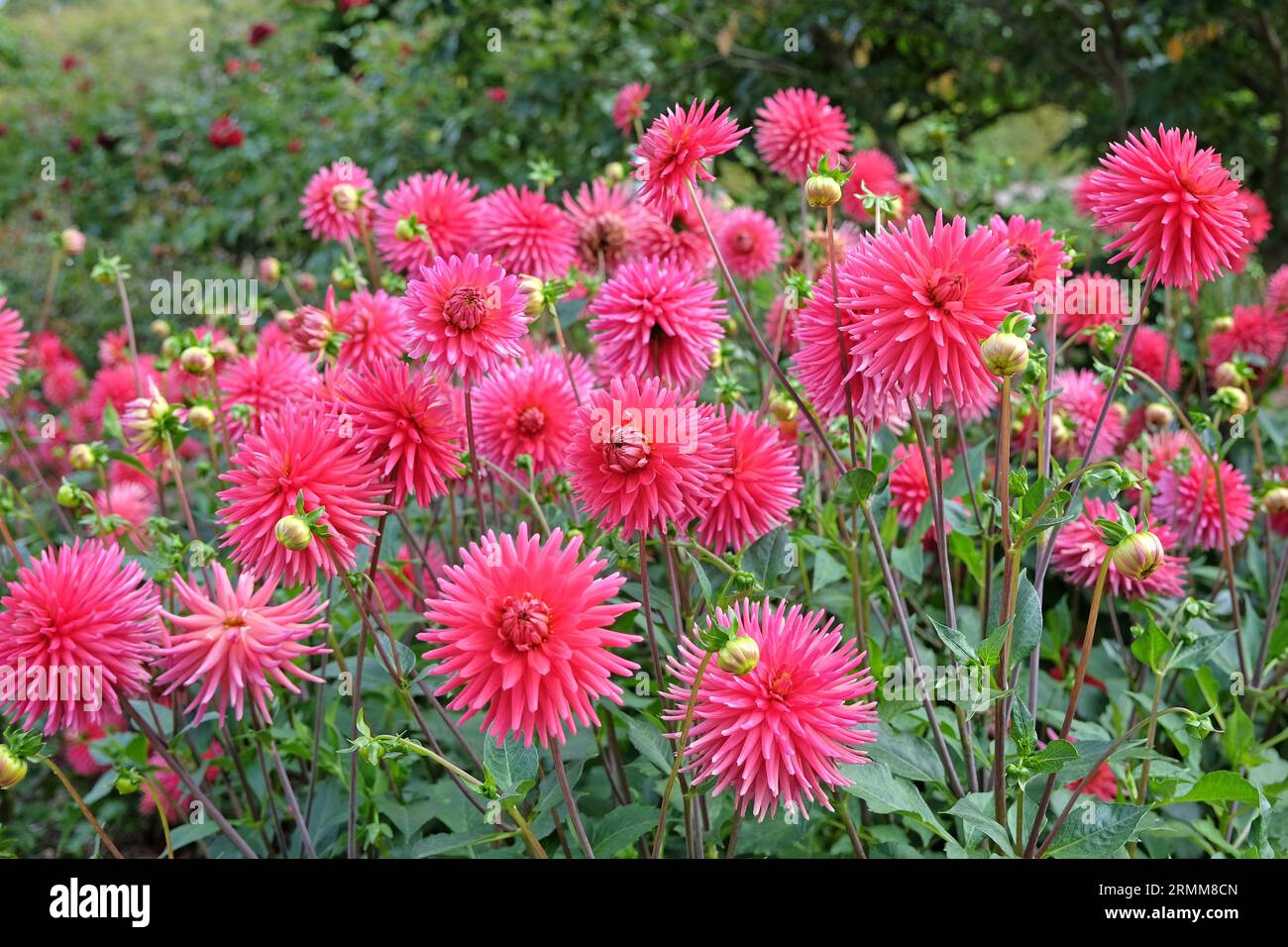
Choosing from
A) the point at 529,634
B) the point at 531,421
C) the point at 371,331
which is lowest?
the point at 529,634

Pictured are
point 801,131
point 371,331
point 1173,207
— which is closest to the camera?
point 1173,207

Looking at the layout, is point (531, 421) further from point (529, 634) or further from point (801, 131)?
point (801, 131)

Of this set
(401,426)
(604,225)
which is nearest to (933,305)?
(401,426)

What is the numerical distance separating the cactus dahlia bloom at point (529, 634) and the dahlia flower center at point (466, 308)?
312mm

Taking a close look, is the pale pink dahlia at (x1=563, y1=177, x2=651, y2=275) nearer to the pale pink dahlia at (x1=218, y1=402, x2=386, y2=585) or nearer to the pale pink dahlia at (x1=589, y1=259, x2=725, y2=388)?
the pale pink dahlia at (x1=589, y1=259, x2=725, y2=388)

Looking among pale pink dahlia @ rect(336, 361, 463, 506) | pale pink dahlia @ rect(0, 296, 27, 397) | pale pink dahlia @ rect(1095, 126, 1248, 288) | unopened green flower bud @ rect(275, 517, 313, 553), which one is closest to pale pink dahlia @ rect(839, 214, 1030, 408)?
pale pink dahlia @ rect(1095, 126, 1248, 288)

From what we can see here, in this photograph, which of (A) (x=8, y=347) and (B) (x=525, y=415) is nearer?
(B) (x=525, y=415)

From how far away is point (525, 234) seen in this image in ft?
6.07

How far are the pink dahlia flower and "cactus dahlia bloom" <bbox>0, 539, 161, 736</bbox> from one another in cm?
135

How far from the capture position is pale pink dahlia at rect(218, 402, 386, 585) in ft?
3.83

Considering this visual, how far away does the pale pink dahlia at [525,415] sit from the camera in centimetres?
158

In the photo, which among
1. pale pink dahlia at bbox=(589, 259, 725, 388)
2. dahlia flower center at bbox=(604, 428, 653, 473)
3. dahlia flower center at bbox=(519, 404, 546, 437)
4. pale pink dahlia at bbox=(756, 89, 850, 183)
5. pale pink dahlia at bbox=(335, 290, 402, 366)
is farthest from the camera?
pale pink dahlia at bbox=(756, 89, 850, 183)

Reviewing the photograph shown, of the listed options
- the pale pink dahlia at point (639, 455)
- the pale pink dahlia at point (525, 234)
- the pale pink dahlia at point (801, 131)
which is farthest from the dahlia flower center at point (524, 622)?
the pale pink dahlia at point (801, 131)

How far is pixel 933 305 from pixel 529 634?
0.54 metres
